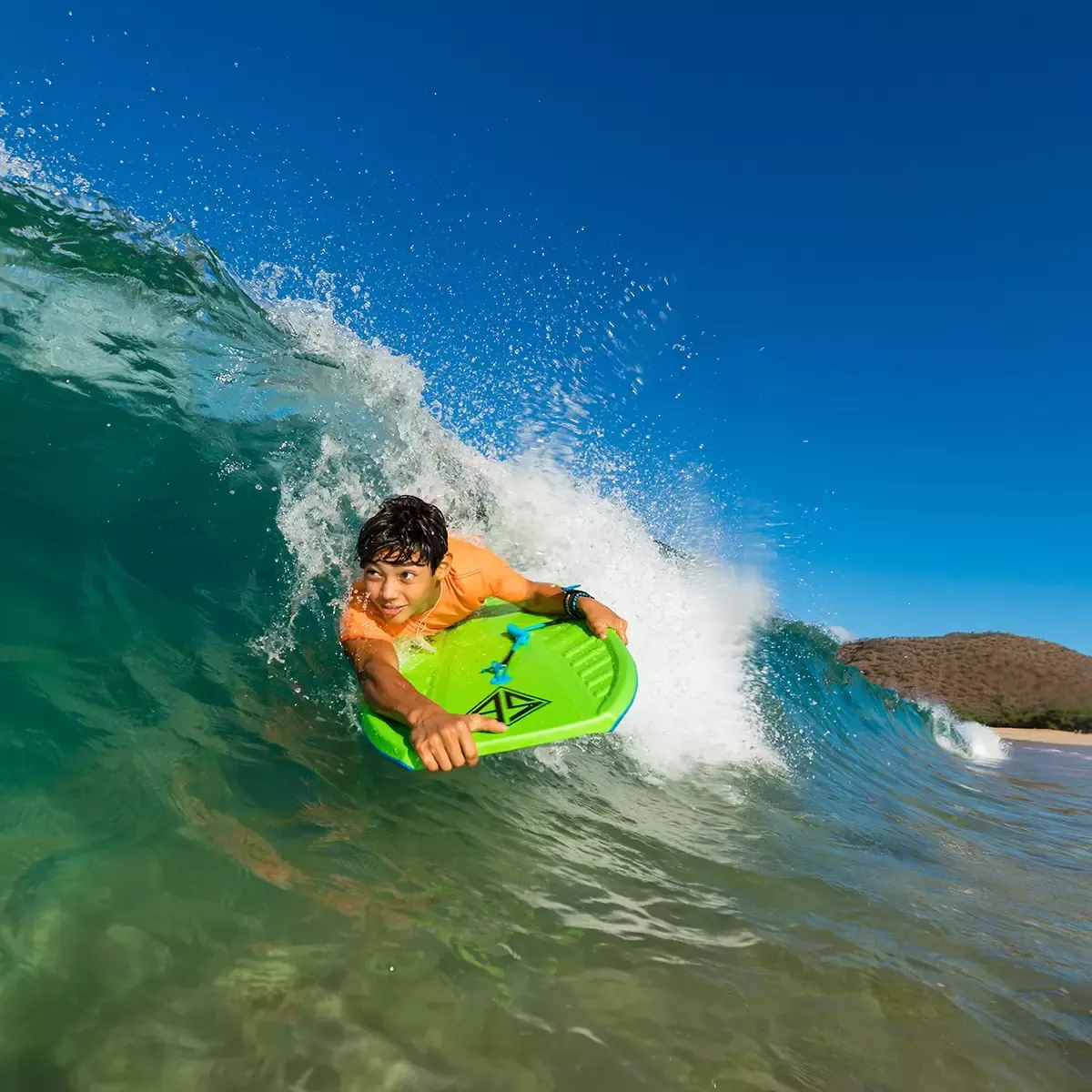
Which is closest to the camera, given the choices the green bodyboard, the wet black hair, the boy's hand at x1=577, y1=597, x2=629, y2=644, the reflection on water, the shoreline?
the reflection on water

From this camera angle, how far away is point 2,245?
841 cm

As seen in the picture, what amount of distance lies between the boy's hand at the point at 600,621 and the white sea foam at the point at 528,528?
5.33 feet

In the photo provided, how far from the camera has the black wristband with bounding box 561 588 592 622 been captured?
4.83 m

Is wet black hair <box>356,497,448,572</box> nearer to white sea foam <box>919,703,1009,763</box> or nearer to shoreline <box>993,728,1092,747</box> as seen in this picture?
white sea foam <box>919,703,1009,763</box>

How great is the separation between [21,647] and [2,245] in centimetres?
683

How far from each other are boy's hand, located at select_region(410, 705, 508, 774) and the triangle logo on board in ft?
1.80

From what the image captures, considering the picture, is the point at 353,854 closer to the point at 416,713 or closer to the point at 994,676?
the point at 416,713

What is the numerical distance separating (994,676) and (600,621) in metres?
24.8

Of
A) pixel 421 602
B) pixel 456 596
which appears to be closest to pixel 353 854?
pixel 421 602

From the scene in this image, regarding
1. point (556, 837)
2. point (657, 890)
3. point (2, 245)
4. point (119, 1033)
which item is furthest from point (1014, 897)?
point (2, 245)

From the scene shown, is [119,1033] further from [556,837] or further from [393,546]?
[393,546]

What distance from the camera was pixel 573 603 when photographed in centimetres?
486

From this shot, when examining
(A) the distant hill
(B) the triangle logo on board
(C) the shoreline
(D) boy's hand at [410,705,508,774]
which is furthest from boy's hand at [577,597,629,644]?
(C) the shoreline

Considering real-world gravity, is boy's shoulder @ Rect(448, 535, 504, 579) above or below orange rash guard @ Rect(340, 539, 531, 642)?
above
